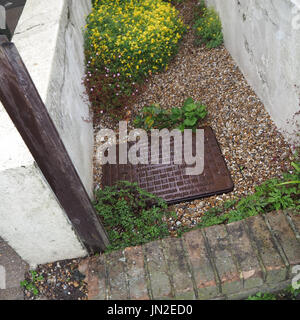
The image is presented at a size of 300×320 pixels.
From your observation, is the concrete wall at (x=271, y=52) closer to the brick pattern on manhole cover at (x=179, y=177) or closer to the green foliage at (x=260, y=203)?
the green foliage at (x=260, y=203)

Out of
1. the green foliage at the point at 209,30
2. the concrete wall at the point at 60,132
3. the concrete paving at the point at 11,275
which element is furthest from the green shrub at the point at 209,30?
the concrete paving at the point at 11,275

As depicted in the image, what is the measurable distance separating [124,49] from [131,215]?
2322 millimetres

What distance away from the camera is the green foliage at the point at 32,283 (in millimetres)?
2479

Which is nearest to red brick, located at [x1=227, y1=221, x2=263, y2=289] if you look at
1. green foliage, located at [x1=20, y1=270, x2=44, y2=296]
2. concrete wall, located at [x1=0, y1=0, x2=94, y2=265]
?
concrete wall, located at [x1=0, y1=0, x2=94, y2=265]

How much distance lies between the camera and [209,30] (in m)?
4.56

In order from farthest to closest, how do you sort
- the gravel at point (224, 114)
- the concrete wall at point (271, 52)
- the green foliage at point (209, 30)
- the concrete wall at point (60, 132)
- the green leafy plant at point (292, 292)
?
Result: the green foliage at point (209, 30) → the gravel at point (224, 114) → the concrete wall at point (271, 52) → the green leafy plant at point (292, 292) → the concrete wall at point (60, 132)

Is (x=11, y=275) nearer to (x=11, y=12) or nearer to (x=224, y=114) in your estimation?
(x=224, y=114)

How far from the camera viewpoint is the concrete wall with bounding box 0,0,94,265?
1.97 metres

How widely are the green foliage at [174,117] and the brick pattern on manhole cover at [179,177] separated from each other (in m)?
0.20

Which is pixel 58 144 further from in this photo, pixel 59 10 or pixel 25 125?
A: pixel 59 10

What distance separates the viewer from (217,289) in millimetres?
2166

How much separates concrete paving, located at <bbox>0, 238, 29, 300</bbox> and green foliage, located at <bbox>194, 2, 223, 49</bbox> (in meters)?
3.62

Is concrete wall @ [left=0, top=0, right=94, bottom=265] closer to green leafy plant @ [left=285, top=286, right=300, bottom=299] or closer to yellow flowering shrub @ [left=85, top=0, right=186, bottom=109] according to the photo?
yellow flowering shrub @ [left=85, top=0, right=186, bottom=109]

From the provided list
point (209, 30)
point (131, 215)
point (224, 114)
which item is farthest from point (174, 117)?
point (209, 30)
